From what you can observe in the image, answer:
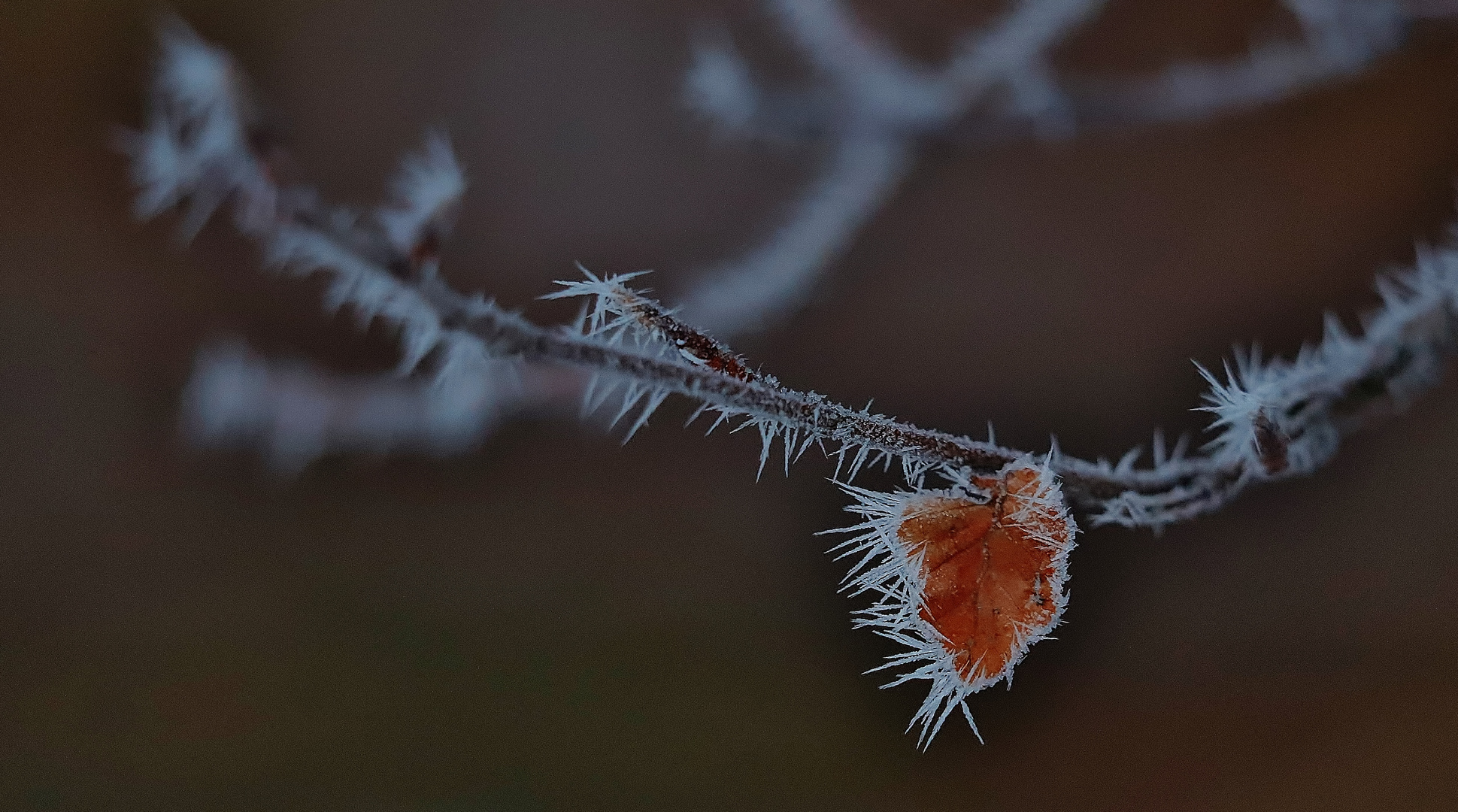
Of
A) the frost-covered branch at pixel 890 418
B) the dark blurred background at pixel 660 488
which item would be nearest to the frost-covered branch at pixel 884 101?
the dark blurred background at pixel 660 488

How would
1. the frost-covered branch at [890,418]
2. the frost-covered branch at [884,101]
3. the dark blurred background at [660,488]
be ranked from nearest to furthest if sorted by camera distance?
the frost-covered branch at [890,418] < the frost-covered branch at [884,101] < the dark blurred background at [660,488]

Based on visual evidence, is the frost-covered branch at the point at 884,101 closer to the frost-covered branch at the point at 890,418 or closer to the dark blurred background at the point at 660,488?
the dark blurred background at the point at 660,488

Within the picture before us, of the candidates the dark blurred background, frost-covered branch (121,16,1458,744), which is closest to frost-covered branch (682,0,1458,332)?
the dark blurred background

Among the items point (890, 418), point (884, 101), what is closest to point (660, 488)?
point (884, 101)

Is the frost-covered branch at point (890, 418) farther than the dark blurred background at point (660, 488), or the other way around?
the dark blurred background at point (660, 488)

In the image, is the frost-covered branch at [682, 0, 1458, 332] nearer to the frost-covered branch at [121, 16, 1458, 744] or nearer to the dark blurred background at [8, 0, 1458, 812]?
the dark blurred background at [8, 0, 1458, 812]
